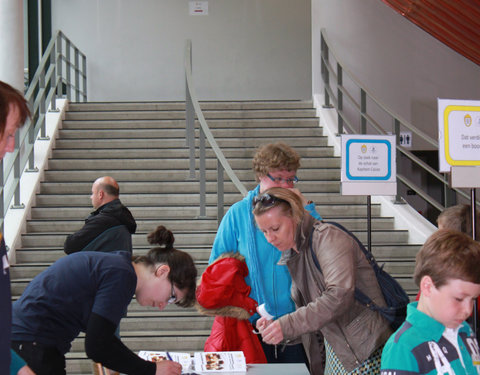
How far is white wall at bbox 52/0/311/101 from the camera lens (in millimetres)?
12383

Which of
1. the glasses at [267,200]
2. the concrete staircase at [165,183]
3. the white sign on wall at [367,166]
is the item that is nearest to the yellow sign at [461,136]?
the glasses at [267,200]

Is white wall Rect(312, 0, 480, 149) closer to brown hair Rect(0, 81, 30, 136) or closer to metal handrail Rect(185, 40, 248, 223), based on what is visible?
metal handrail Rect(185, 40, 248, 223)

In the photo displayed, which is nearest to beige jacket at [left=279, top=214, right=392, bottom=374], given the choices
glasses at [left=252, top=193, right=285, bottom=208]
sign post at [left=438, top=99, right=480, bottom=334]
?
glasses at [left=252, top=193, right=285, bottom=208]

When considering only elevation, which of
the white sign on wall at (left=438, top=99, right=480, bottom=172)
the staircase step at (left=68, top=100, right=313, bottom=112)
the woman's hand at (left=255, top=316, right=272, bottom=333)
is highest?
the staircase step at (left=68, top=100, right=313, bottom=112)

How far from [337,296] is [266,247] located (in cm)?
88

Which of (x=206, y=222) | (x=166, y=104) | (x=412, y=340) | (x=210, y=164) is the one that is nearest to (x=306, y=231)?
(x=412, y=340)

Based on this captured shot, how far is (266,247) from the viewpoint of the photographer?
10.9ft

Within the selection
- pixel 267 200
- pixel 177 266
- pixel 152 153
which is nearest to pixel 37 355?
pixel 177 266

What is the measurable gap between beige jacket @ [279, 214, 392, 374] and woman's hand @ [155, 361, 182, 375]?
0.41 metres

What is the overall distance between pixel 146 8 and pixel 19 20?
3836 mm

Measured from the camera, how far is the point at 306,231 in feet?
8.75

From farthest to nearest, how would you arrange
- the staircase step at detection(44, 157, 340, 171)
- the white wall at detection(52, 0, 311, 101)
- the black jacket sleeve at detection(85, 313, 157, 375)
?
the white wall at detection(52, 0, 311, 101)
the staircase step at detection(44, 157, 340, 171)
the black jacket sleeve at detection(85, 313, 157, 375)

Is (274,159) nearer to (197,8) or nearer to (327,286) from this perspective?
(327,286)

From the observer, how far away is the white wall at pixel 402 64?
33.4 ft
